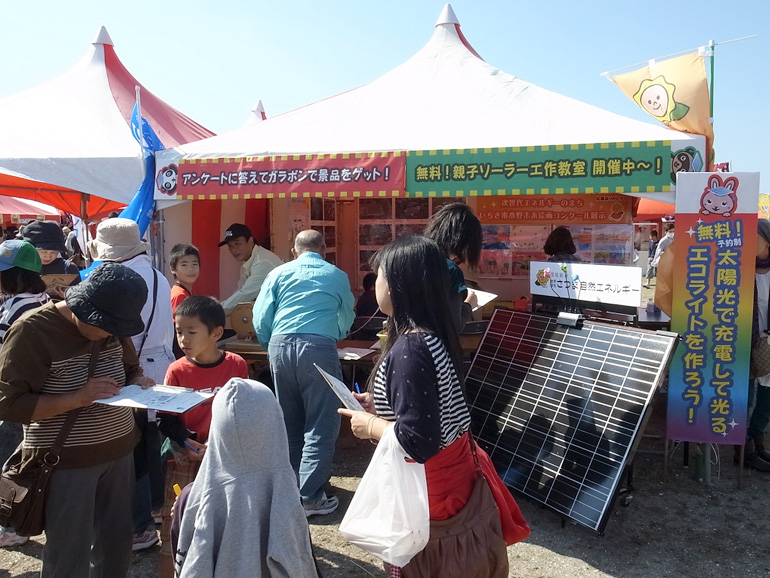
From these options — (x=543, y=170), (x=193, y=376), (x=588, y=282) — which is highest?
(x=543, y=170)

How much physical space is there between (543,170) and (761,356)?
2.00 m

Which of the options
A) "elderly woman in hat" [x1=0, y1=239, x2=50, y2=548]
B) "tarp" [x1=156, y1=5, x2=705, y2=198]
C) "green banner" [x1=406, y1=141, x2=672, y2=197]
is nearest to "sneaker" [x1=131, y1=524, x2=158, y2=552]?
"elderly woman in hat" [x1=0, y1=239, x2=50, y2=548]

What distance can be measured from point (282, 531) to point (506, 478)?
226 cm

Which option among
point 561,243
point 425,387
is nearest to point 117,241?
point 425,387

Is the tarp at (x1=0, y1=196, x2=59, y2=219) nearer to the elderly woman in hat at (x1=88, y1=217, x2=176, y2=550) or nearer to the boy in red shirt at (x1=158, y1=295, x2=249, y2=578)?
the elderly woman in hat at (x1=88, y1=217, x2=176, y2=550)

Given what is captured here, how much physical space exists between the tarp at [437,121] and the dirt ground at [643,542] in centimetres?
241

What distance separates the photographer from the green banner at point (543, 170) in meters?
4.39

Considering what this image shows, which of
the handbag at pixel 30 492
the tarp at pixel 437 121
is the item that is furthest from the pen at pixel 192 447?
the tarp at pixel 437 121

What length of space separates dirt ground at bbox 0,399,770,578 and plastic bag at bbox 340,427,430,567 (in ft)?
4.97

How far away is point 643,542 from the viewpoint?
3.37 m

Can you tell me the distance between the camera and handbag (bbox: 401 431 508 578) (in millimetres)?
1830

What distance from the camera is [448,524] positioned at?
1.84m

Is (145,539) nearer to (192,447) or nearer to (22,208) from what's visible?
(192,447)

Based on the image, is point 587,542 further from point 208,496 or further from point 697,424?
point 208,496
